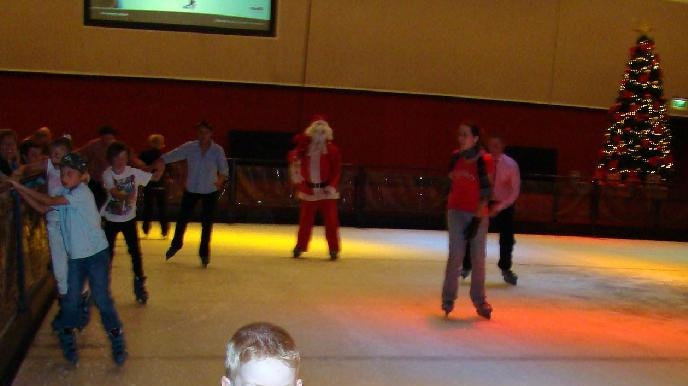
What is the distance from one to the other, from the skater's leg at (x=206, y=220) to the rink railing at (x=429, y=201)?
5.90 metres

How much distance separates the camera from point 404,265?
35.9ft

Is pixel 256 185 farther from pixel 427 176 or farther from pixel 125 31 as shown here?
pixel 125 31

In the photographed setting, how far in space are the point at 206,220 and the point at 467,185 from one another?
349 cm

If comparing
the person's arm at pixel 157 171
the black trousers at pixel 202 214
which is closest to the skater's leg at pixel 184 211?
the black trousers at pixel 202 214

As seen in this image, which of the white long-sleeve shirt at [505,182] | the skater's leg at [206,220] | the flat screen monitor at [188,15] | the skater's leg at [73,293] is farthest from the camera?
the flat screen monitor at [188,15]

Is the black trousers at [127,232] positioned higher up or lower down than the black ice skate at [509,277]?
higher up

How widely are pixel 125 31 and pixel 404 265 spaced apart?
36.3 ft

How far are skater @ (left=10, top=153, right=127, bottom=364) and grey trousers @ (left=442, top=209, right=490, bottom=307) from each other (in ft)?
Answer: 9.80

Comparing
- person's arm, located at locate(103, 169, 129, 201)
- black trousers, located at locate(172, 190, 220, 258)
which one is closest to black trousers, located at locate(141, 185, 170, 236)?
black trousers, located at locate(172, 190, 220, 258)

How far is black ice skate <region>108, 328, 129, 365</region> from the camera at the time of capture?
17.8 ft

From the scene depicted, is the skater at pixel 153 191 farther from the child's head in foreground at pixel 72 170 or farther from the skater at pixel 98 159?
the child's head in foreground at pixel 72 170

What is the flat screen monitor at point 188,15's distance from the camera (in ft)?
62.3

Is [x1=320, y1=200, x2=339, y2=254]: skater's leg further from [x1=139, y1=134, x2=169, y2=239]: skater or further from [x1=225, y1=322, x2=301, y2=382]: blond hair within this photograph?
[x1=225, y1=322, x2=301, y2=382]: blond hair

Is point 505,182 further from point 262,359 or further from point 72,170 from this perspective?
point 262,359
